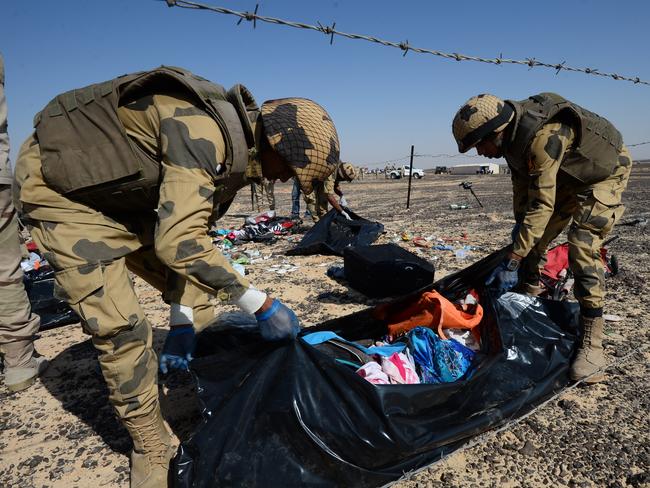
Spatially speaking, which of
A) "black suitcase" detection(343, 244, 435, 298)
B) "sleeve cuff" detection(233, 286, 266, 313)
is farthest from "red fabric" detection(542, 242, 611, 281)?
"sleeve cuff" detection(233, 286, 266, 313)

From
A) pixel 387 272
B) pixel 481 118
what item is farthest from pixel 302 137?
pixel 387 272

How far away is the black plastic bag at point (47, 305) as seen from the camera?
331cm

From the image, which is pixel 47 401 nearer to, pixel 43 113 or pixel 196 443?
pixel 196 443

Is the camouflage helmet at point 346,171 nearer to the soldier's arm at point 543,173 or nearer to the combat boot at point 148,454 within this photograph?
the soldier's arm at point 543,173

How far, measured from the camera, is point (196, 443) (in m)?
1.44

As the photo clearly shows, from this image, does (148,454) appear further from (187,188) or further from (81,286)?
(187,188)

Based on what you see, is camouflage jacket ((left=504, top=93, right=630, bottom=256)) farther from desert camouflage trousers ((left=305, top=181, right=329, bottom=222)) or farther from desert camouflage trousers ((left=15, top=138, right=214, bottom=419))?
desert camouflage trousers ((left=305, top=181, right=329, bottom=222))

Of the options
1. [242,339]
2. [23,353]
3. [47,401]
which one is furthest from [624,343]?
[23,353]

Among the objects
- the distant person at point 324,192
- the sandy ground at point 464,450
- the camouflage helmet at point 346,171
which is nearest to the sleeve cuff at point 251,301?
the sandy ground at point 464,450

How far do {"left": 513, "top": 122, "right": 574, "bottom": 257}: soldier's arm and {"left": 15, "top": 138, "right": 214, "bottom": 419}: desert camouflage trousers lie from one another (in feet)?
6.63

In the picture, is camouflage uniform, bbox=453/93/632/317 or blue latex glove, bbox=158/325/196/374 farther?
camouflage uniform, bbox=453/93/632/317

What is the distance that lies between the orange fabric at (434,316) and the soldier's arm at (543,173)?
1.63 ft

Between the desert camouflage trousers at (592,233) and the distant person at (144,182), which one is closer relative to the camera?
the distant person at (144,182)

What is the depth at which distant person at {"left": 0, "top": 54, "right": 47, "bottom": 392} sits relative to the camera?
224cm
